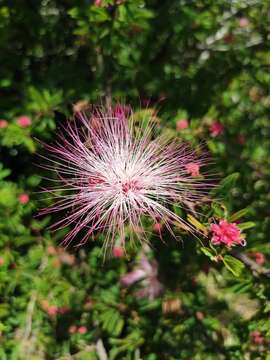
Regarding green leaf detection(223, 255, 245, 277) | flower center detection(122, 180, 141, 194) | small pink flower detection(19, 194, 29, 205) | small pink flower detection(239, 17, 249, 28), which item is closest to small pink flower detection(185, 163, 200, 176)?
flower center detection(122, 180, 141, 194)

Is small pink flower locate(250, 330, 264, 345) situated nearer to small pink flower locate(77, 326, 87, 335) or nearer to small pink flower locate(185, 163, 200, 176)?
small pink flower locate(77, 326, 87, 335)

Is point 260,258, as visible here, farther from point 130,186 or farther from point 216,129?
point 130,186

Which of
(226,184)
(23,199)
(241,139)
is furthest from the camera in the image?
(241,139)

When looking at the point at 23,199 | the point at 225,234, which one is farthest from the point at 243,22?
the point at 225,234

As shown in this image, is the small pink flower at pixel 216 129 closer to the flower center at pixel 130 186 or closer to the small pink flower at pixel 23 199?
the flower center at pixel 130 186

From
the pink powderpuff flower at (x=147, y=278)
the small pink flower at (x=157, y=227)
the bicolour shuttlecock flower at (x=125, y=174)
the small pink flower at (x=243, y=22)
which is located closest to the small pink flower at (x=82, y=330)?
the pink powderpuff flower at (x=147, y=278)
